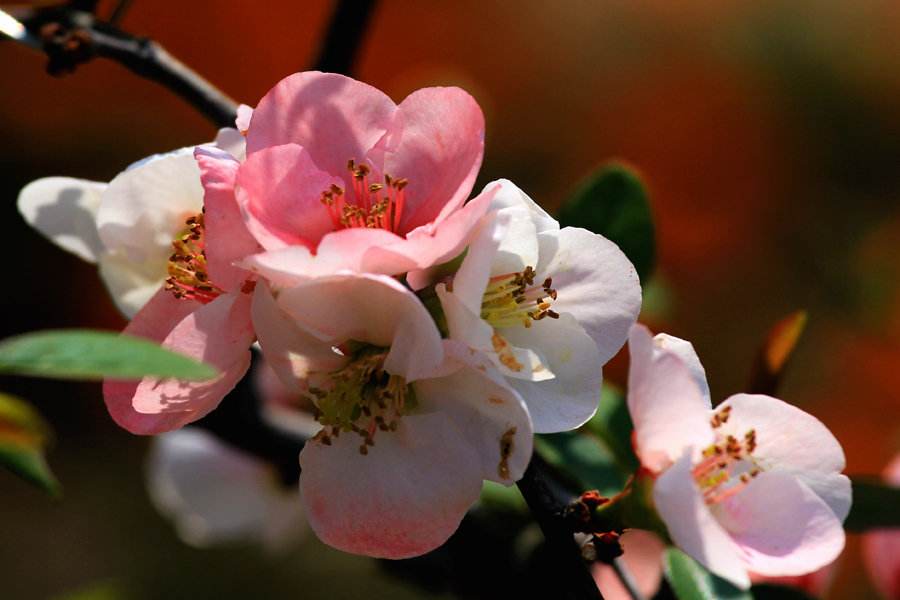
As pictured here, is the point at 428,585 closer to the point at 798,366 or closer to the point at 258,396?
the point at 258,396

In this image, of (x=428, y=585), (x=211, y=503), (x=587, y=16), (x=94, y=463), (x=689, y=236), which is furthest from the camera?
→ (x=587, y=16)

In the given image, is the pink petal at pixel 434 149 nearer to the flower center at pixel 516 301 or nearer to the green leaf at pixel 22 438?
the flower center at pixel 516 301

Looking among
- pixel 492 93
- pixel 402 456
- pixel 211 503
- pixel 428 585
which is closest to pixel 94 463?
pixel 492 93

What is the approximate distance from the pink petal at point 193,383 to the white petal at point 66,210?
0.19 meters


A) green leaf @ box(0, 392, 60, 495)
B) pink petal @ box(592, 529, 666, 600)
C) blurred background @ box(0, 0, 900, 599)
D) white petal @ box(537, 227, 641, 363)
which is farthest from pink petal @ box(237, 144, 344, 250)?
blurred background @ box(0, 0, 900, 599)

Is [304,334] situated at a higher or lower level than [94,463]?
higher

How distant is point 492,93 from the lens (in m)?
4.52

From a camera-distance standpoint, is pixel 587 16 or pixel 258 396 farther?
pixel 587 16

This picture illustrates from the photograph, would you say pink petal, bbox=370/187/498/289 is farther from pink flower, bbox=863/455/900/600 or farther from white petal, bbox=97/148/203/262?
pink flower, bbox=863/455/900/600

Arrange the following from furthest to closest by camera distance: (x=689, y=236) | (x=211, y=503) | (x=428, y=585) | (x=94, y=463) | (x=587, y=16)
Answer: (x=587, y=16), (x=689, y=236), (x=94, y=463), (x=211, y=503), (x=428, y=585)

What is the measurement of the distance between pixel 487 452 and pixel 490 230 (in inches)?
3.8

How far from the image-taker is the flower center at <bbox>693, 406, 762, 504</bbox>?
19.4 inches

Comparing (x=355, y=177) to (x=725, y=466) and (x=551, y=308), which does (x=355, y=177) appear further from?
(x=725, y=466)

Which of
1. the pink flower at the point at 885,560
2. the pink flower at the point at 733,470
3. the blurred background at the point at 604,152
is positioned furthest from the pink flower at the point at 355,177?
the blurred background at the point at 604,152
